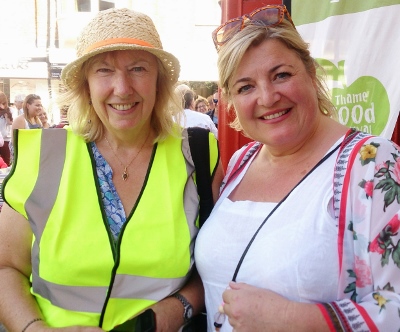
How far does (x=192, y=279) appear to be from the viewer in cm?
193

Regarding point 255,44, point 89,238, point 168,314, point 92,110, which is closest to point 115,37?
point 92,110

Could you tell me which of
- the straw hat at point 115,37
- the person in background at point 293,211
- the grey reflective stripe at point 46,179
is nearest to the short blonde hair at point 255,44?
the person in background at point 293,211

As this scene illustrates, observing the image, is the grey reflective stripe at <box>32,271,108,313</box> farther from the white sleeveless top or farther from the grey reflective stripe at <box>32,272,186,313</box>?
the white sleeveless top

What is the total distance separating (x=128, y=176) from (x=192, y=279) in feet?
1.74

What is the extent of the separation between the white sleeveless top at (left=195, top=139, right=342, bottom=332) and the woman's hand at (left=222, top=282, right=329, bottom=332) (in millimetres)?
47

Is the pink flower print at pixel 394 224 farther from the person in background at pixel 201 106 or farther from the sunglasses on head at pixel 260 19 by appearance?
the person in background at pixel 201 106

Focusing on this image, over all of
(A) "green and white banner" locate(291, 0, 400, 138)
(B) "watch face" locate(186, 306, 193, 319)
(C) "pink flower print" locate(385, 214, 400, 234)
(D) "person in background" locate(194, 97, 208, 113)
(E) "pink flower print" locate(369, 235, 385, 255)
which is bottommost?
(D) "person in background" locate(194, 97, 208, 113)

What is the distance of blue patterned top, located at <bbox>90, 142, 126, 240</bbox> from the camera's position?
183 centimetres

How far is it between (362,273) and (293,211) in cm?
29

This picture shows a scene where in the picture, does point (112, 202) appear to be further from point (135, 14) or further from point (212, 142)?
point (135, 14)

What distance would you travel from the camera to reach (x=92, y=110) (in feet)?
6.94

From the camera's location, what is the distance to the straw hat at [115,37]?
1857mm

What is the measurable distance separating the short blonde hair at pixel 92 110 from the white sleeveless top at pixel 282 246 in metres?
0.58

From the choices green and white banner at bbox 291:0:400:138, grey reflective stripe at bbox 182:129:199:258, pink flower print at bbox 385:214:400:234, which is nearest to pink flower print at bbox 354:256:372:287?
pink flower print at bbox 385:214:400:234
